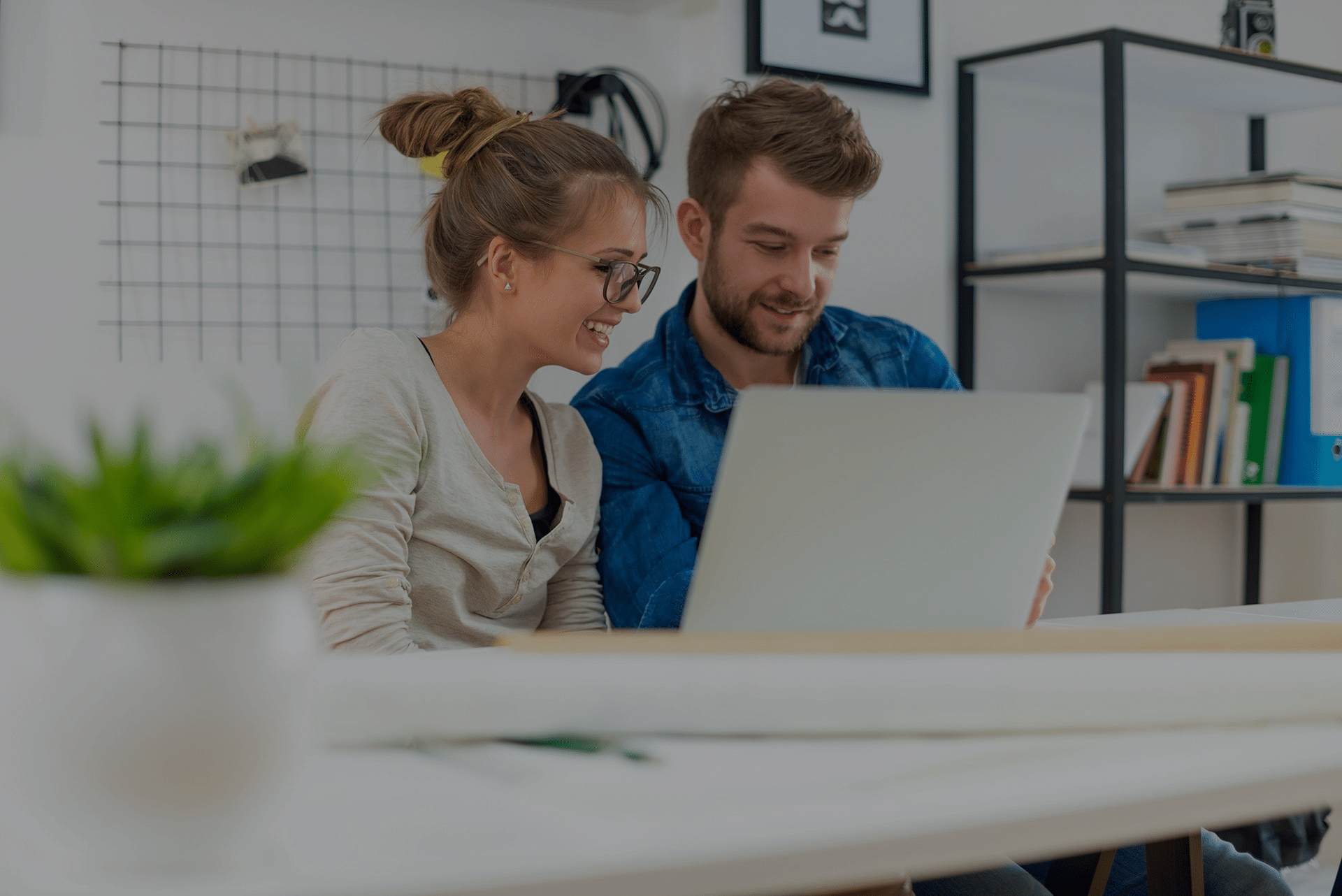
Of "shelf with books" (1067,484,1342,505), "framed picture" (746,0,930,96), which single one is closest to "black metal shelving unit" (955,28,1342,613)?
"shelf with books" (1067,484,1342,505)

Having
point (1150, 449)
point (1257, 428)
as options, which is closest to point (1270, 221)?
point (1257, 428)

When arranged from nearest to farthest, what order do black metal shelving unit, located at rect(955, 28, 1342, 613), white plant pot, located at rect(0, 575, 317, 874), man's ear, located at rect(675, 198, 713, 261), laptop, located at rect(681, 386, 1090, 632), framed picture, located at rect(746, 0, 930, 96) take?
white plant pot, located at rect(0, 575, 317, 874) < laptop, located at rect(681, 386, 1090, 632) < man's ear, located at rect(675, 198, 713, 261) < framed picture, located at rect(746, 0, 930, 96) < black metal shelving unit, located at rect(955, 28, 1342, 613)

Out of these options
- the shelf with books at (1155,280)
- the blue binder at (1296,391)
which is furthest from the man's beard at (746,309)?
the blue binder at (1296,391)

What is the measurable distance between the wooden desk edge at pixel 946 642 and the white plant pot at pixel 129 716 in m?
0.27

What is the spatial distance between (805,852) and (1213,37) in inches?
120

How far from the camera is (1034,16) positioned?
9.23 ft

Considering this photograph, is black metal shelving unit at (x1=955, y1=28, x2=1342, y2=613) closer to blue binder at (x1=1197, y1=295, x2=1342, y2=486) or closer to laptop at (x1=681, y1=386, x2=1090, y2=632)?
blue binder at (x1=1197, y1=295, x2=1342, y2=486)

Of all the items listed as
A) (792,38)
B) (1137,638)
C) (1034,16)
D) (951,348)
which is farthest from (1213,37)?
(1137,638)

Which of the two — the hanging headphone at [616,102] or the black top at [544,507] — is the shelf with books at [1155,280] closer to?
the hanging headphone at [616,102]

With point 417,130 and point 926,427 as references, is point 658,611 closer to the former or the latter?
point 417,130

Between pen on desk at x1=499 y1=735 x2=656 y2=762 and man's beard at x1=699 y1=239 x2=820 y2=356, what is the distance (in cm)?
117

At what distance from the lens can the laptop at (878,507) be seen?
2.52 feet

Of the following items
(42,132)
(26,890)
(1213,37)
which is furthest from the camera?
(1213,37)

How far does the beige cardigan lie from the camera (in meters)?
1.23
